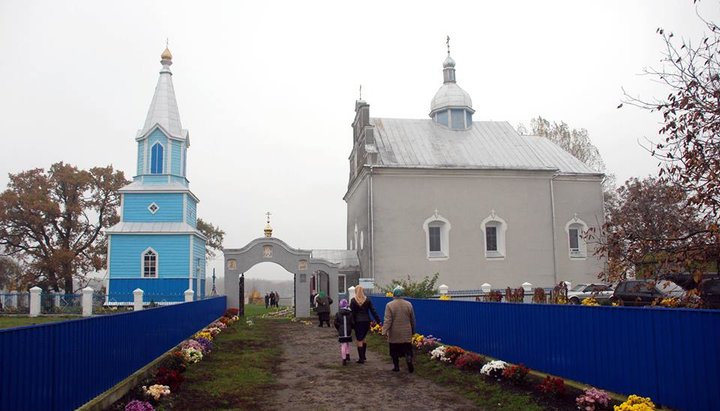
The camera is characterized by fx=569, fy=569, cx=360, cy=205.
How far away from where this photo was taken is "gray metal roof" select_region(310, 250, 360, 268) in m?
32.3

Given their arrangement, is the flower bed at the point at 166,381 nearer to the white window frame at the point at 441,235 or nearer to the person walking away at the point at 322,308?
the person walking away at the point at 322,308

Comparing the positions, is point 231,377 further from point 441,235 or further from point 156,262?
point 156,262

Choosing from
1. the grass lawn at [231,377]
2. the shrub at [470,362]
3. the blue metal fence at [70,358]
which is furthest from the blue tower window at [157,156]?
the shrub at [470,362]

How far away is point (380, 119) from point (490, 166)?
7709mm

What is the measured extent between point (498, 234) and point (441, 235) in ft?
10.6

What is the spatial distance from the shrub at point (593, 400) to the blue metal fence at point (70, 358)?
6.19 metres

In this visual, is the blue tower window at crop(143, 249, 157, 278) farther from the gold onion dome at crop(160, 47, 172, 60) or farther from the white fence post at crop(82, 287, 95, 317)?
the gold onion dome at crop(160, 47, 172, 60)

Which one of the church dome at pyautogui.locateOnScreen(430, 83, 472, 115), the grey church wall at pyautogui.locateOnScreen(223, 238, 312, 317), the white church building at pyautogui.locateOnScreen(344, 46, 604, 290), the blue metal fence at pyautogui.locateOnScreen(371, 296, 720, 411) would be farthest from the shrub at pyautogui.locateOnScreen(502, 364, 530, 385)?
the church dome at pyautogui.locateOnScreen(430, 83, 472, 115)

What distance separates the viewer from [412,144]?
32.2 m

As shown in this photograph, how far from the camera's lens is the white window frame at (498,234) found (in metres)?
30.2

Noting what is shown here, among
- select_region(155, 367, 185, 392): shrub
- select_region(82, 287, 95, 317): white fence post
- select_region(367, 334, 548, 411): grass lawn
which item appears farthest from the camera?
select_region(82, 287, 95, 317): white fence post

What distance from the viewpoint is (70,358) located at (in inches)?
264

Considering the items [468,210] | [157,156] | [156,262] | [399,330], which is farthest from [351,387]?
[157,156]

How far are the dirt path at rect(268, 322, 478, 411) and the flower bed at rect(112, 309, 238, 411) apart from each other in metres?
1.66
